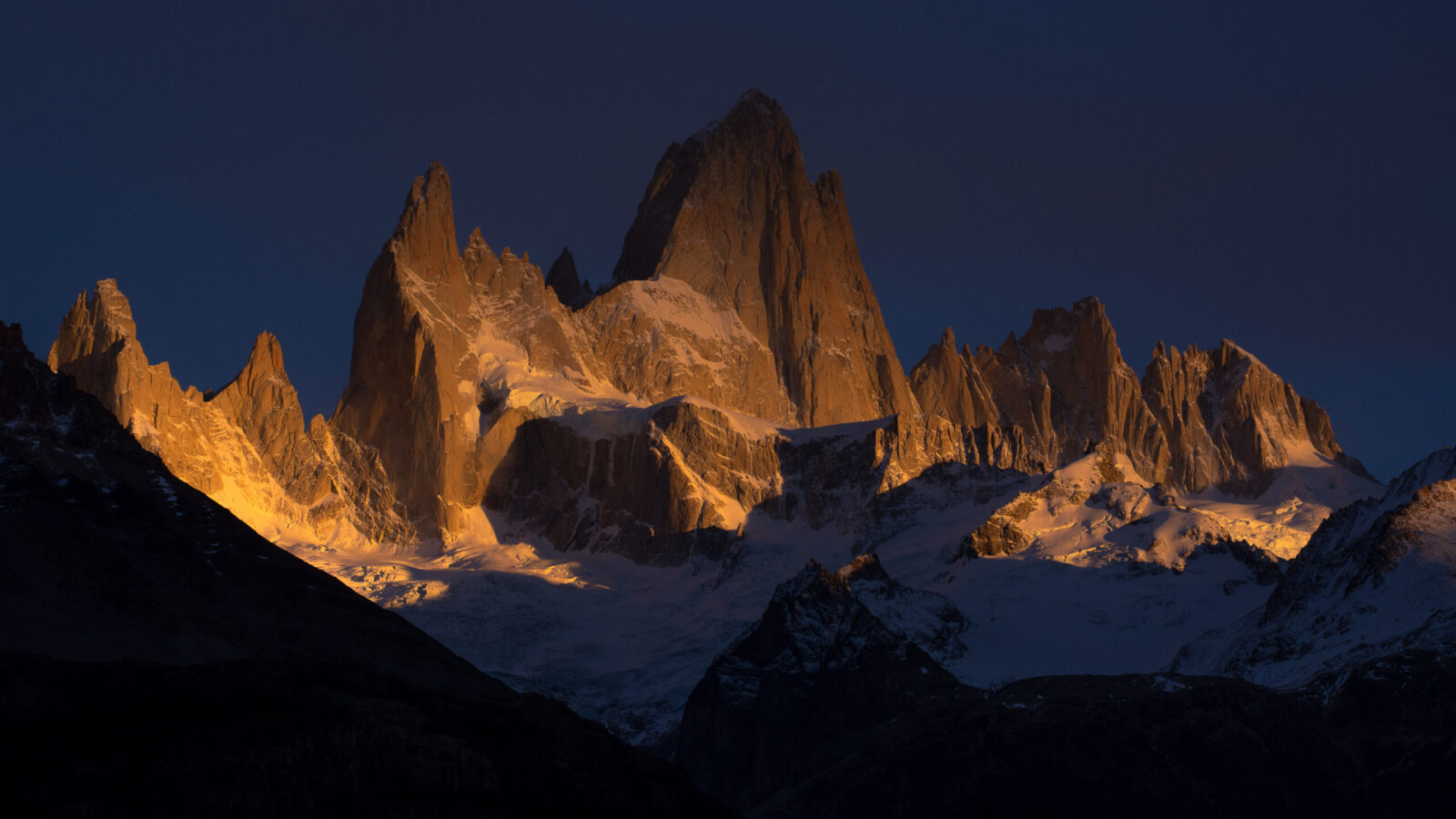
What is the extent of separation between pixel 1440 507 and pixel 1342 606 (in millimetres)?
11612

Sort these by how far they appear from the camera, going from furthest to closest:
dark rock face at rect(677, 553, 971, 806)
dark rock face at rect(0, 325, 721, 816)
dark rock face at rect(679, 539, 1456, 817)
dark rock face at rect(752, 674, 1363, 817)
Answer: dark rock face at rect(677, 553, 971, 806) < dark rock face at rect(752, 674, 1363, 817) < dark rock face at rect(679, 539, 1456, 817) < dark rock face at rect(0, 325, 721, 816)

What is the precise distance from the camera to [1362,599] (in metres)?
153

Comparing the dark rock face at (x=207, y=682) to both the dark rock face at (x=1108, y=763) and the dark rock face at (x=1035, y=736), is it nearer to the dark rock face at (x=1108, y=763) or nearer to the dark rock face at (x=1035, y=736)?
the dark rock face at (x=1108, y=763)

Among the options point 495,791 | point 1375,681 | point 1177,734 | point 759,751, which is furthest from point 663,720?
point 495,791

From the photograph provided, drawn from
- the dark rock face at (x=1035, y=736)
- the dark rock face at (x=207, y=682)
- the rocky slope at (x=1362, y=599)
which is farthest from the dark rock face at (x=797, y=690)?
the dark rock face at (x=207, y=682)

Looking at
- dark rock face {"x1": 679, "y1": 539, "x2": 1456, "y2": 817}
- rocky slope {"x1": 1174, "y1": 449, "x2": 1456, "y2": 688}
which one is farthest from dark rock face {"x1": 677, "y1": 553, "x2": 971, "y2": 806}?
rocky slope {"x1": 1174, "y1": 449, "x2": 1456, "y2": 688}

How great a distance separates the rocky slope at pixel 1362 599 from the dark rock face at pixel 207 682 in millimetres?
77434

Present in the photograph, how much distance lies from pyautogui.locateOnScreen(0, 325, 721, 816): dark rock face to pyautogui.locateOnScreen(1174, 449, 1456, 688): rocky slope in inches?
3049

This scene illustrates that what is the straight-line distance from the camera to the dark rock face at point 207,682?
226ft

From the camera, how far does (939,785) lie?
144 m

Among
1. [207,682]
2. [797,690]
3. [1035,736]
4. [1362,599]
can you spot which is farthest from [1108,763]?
[207,682]

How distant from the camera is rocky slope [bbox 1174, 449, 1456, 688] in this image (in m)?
147

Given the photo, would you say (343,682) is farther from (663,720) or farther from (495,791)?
(663,720)

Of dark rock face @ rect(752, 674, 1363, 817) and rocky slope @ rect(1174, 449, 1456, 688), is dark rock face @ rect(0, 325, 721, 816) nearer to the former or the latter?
dark rock face @ rect(752, 674, 1363, 817)
